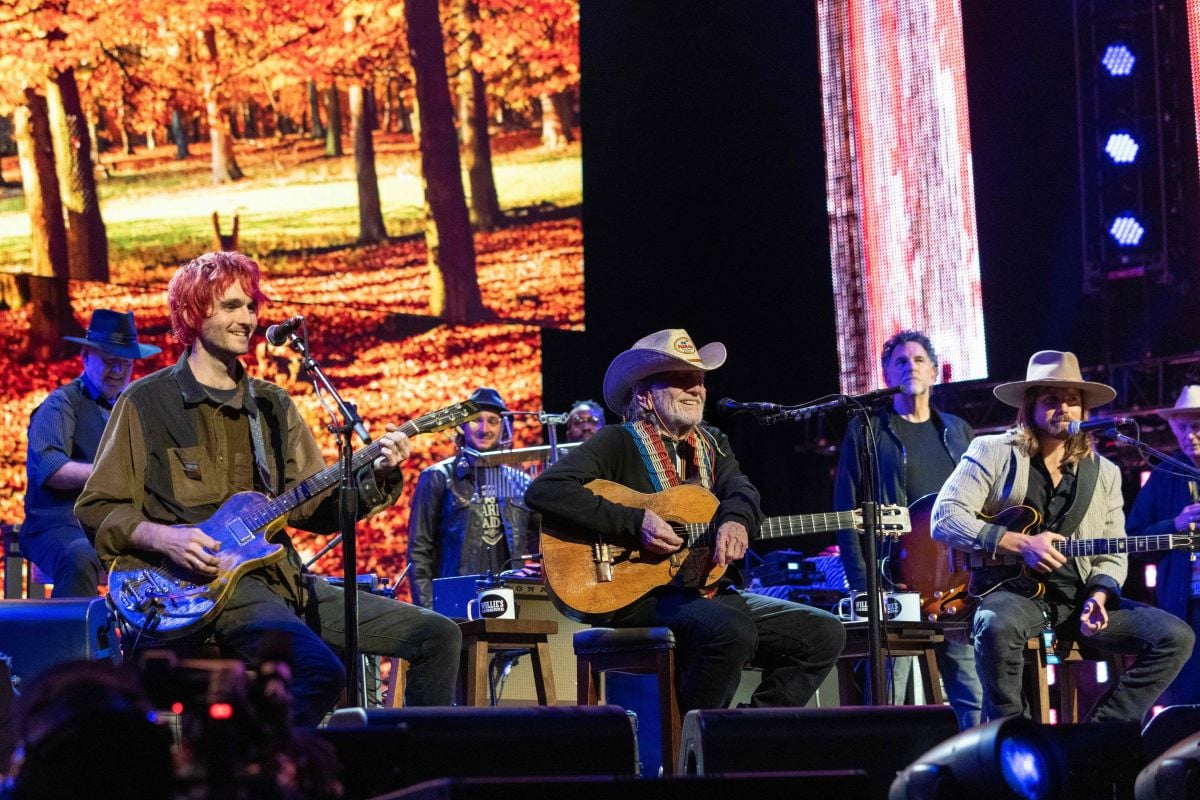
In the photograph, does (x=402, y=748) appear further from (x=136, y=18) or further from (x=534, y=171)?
(x=534, y=171)

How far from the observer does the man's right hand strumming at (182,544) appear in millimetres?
4895

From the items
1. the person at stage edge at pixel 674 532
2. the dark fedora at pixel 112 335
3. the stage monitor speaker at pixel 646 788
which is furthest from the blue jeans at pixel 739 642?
the dark fedora at pixel 112 335

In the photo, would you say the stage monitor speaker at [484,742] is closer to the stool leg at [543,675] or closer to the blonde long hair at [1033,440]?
the stool leg at [543,675]

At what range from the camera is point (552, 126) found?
12102 mm

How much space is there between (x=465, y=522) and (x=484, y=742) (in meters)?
4.77

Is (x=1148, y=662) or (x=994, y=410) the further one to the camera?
(x=994, y=410)

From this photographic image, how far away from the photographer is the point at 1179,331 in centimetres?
991

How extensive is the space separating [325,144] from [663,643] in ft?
22.8

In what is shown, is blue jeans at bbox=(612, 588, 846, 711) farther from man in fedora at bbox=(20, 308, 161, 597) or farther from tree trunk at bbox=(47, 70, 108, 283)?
tree trunk at bbox=(47, 70, 108, 283)

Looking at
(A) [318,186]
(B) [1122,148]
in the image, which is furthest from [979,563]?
(A) [318,186]

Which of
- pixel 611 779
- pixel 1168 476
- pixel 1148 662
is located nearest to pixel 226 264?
pixel 611 779

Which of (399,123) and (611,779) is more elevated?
(399,123)

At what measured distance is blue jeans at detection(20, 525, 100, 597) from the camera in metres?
6.93

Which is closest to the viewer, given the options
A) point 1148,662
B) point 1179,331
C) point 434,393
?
point 1148,662
